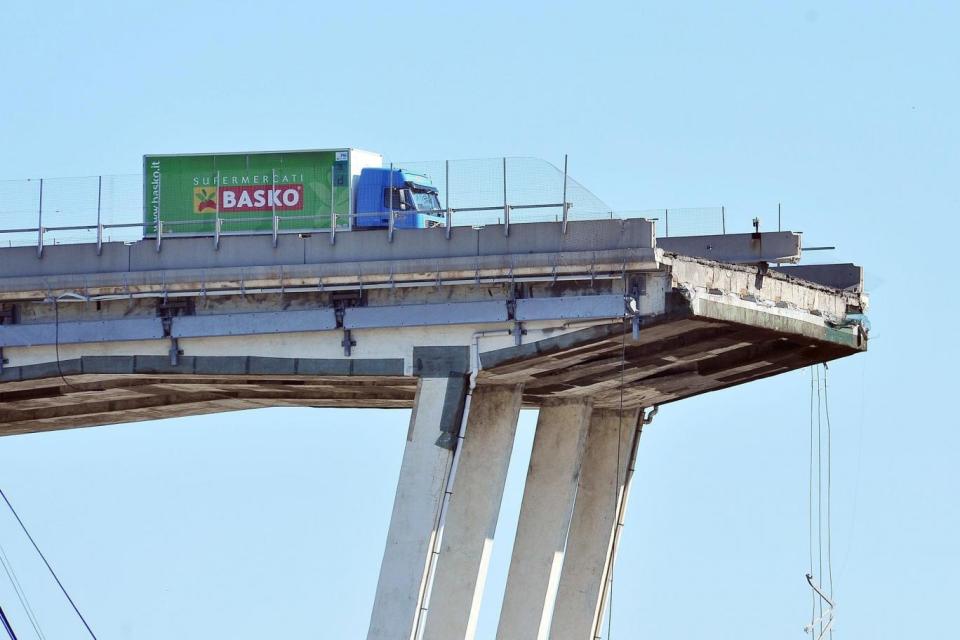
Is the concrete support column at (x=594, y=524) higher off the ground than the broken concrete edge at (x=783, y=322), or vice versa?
the broken concrete edge at (x=783, y=322)

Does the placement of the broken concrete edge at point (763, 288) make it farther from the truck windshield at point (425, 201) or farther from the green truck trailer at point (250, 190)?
the green truck trailer at point (250, 190)

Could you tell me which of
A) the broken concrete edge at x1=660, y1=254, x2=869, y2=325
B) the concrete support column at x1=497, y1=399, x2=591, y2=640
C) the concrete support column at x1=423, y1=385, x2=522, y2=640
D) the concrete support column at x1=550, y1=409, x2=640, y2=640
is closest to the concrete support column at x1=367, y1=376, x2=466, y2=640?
the concrete support column at x1=423, y1=385, x2=522, y2=640

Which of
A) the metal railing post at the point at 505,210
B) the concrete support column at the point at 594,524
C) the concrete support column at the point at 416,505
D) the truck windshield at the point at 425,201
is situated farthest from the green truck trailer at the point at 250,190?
the concrete support column at the point at 594,524

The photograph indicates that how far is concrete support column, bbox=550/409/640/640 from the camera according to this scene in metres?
93.8

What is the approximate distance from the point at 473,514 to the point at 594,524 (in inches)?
460

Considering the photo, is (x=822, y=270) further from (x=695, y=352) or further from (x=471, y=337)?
(x=471, y=337)

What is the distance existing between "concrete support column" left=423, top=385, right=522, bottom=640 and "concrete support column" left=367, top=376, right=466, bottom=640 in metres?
2.27

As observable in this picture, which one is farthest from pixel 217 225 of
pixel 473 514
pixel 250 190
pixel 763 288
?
pixel 763 288

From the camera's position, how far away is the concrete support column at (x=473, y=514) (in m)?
82.8

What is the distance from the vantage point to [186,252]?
8162cm

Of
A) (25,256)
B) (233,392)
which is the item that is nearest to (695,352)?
(233,392)

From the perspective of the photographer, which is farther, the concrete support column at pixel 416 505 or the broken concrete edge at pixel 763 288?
the concrete support column at pixel 416 505

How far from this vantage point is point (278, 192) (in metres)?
83.8

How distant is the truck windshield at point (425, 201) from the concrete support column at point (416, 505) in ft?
20.9
